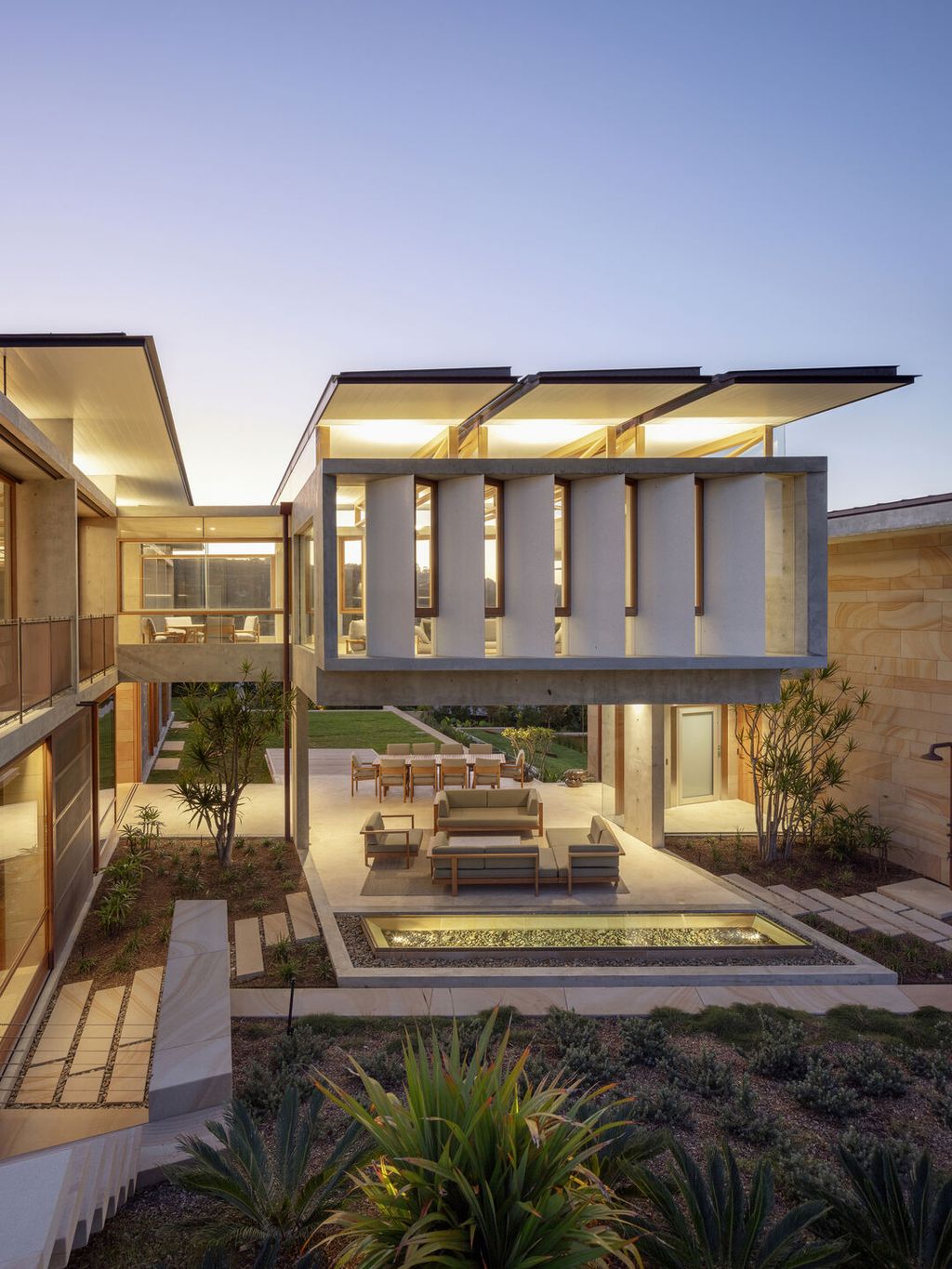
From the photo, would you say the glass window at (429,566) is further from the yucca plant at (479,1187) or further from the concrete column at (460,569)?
the yucca plant at (479,1187)

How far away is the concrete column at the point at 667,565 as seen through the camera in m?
10.2

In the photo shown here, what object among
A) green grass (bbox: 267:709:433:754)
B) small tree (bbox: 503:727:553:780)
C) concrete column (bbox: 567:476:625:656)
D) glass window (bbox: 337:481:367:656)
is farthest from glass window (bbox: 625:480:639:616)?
green grass (bbox: 267:709:433:754)

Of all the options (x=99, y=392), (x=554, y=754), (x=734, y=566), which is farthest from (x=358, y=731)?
(x=734, y=566)

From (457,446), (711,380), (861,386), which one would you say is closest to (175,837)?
(457,446)

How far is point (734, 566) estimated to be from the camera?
10406 millimetres

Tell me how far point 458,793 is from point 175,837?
544 centimetres

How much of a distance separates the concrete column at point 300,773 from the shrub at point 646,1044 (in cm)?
782

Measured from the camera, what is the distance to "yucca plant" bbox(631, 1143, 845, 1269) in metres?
3.79

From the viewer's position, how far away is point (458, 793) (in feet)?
46.1

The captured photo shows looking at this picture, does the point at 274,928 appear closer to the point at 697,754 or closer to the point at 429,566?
the point at 429,566

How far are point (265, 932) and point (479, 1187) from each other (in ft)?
23.1

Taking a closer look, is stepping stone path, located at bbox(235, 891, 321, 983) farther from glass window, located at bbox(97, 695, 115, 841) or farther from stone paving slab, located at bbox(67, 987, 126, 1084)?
glass window, located at bbox(97, 695, 115, 841)

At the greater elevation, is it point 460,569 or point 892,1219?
point 460,569

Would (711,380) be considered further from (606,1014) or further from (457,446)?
(606,1014)
